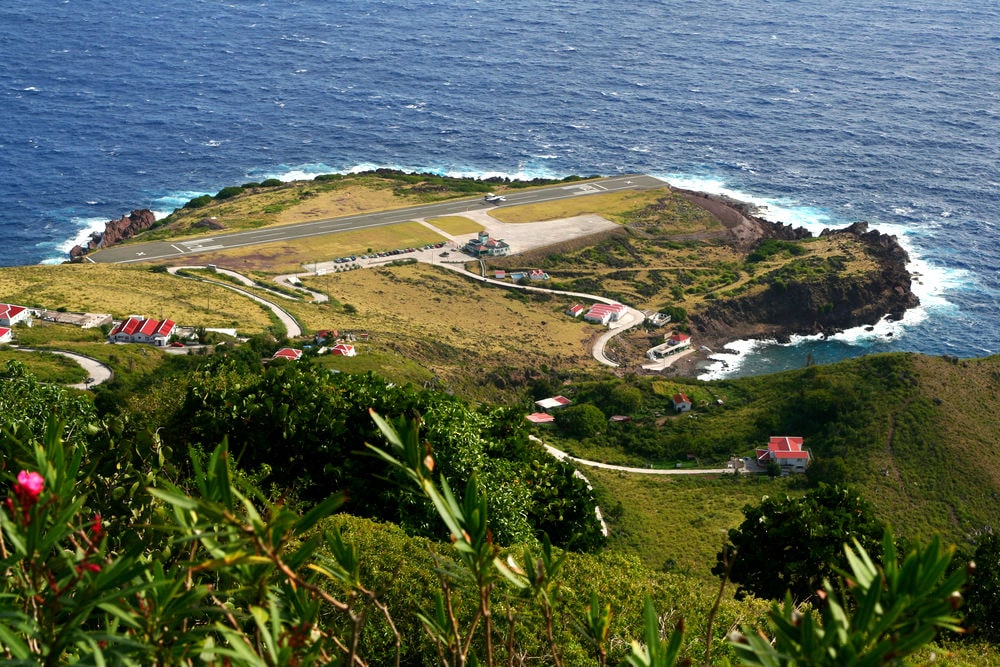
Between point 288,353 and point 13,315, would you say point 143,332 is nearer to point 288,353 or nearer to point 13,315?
point 13,315

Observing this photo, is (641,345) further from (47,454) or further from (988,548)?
(47,454)

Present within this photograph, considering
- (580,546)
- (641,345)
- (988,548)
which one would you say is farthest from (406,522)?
(641,345)

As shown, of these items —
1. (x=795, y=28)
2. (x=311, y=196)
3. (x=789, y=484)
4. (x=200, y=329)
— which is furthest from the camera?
(x=795, y=28)

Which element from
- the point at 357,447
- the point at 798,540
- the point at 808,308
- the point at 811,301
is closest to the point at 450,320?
the point at 808,308

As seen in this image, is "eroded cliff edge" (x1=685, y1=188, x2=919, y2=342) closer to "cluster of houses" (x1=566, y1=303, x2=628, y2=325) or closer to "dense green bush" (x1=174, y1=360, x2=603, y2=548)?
"cluster of houses" (x1=566, y1=303, x2=628, y2=325)

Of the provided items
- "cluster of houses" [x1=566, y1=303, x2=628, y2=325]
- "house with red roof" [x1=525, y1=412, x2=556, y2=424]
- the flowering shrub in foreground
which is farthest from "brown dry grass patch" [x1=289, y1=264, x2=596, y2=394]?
the flowering shrub in foreground
